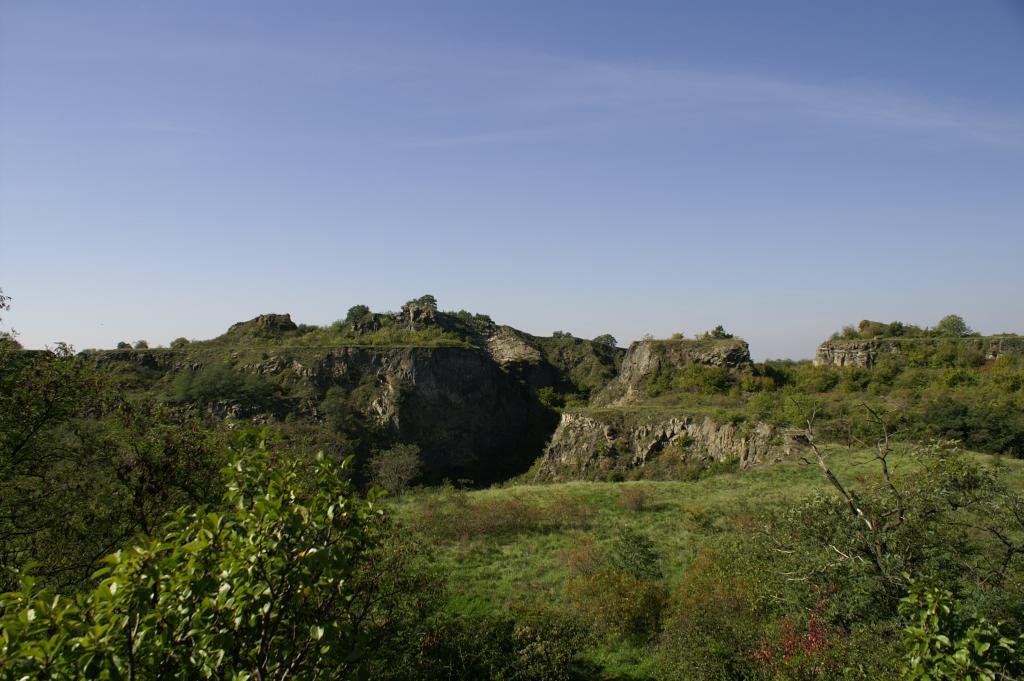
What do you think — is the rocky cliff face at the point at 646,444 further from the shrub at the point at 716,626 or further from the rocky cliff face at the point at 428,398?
the shrub at the point at 716,626

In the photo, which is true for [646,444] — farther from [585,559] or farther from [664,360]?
[585,559]

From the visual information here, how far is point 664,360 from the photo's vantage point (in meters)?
50.2

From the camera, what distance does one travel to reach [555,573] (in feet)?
59.0

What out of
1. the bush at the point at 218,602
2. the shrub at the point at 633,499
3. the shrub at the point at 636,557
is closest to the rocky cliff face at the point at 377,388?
the shrub at the point at 633,499

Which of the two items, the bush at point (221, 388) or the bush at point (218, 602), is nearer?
the bush at point (218, 602)

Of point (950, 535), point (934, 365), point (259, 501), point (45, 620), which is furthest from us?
point (934, 365)

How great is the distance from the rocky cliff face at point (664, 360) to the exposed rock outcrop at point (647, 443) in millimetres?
7272

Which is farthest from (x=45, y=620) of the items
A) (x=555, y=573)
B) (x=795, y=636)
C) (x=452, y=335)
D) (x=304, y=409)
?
(x=452, y=335)

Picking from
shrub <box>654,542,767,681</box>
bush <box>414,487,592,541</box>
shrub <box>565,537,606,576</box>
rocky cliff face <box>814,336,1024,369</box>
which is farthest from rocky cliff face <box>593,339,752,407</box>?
shrub <box>654,542,767,681</box>

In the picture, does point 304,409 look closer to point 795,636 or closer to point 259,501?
point 795,636

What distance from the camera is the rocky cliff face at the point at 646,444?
1339 inches

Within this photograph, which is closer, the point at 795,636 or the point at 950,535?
the point at 795,636

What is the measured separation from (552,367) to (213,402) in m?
37.4

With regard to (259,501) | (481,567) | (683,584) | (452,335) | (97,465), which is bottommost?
(481,567)
